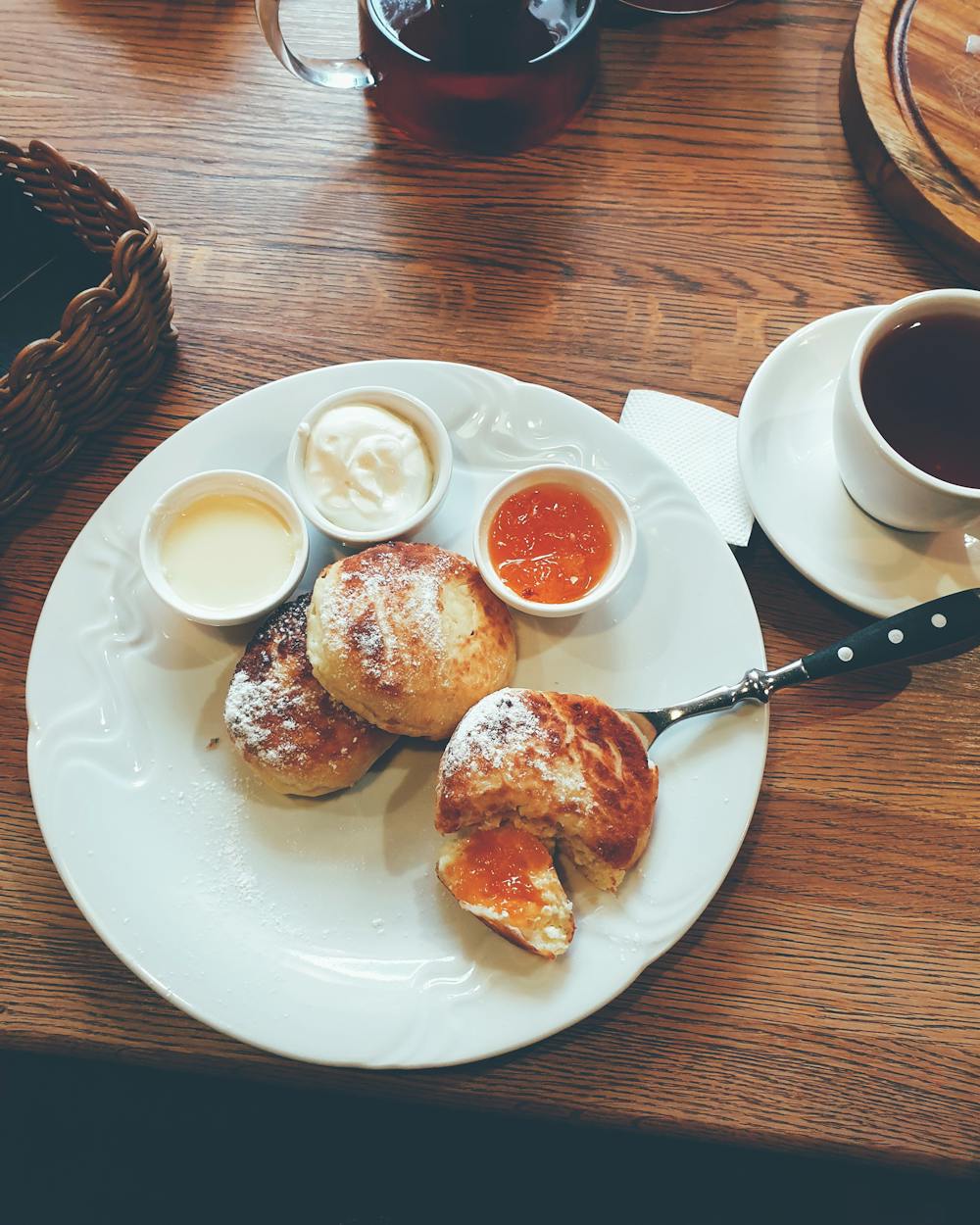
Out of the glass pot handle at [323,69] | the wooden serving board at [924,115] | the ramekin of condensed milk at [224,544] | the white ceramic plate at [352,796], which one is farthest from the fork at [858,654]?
the glass pot handle at [323,69]

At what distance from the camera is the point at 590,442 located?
5.39ft

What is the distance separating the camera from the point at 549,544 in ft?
5.13

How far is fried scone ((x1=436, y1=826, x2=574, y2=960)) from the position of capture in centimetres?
136

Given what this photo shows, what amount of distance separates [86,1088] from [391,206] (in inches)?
79.0

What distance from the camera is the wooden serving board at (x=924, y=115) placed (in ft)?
5.72

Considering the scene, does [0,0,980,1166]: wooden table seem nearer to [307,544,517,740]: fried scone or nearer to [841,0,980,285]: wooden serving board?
[841,0,980,285]: wooden serving board

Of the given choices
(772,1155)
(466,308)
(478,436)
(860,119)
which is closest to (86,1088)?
(772,1155)

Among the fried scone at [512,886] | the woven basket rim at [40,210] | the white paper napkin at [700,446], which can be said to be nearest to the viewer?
the fried scone at [512,886]

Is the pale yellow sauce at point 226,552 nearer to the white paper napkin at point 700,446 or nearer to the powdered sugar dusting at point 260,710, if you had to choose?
the powdered sugar dusting at point 260,710

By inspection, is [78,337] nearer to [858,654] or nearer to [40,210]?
[40,210]

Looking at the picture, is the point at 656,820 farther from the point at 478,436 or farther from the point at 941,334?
the point at 941,334

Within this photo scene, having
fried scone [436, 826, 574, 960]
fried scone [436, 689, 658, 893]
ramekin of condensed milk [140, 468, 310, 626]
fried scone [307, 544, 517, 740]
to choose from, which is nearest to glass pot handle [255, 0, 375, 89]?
ramekin of condensed milk [140, 468, 310, 626]

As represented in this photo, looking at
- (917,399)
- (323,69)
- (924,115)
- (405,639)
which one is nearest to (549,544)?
(405,639)

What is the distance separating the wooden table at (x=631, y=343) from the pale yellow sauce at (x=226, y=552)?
26 centimetres
